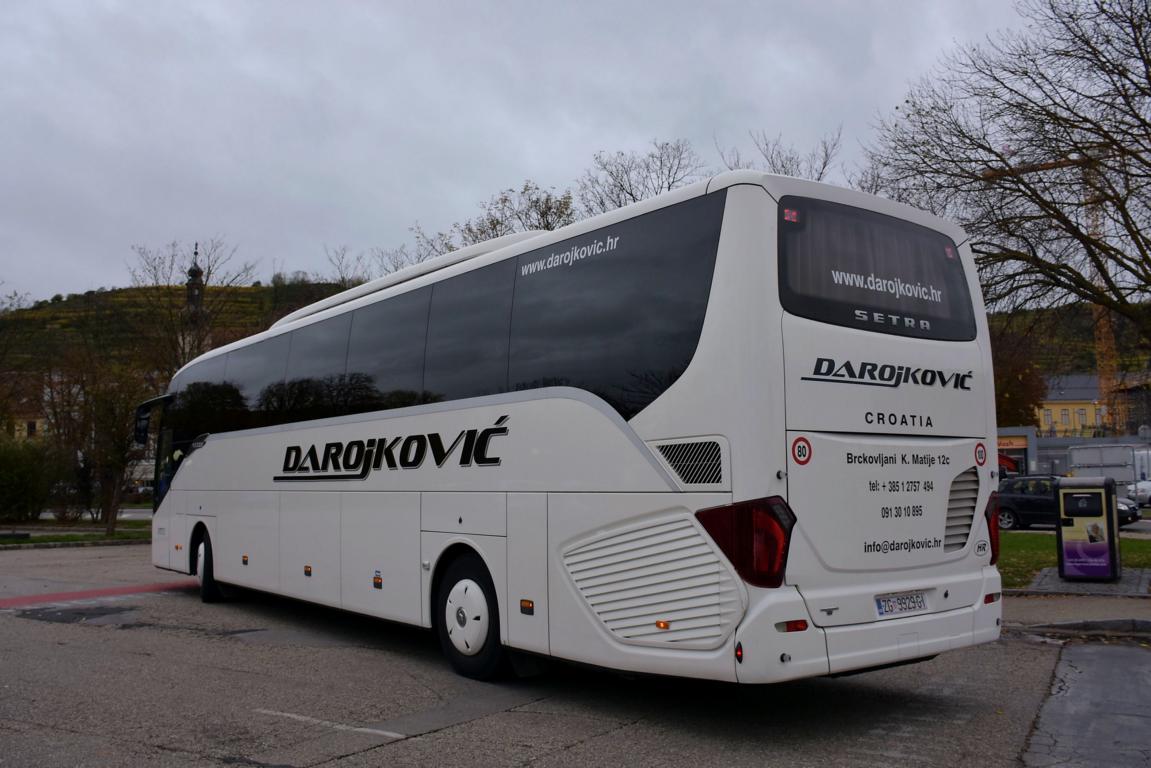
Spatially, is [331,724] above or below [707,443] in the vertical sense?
below

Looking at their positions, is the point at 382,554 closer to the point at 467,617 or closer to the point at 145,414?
the point at 467,617

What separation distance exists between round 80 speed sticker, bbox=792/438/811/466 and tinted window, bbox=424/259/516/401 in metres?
2.68

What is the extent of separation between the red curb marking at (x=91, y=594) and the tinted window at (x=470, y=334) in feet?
27.2

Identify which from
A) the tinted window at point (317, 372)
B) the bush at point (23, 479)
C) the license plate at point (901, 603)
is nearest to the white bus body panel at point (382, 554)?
the tinted window at point (317, 372)

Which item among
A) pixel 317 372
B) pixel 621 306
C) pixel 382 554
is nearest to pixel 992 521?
pixel 621 306

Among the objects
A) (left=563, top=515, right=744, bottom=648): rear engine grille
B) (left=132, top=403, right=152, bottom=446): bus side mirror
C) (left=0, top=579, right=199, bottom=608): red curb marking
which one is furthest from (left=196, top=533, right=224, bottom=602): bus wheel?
(left=563, top=515, right=744, bottom=648): rear engine grille

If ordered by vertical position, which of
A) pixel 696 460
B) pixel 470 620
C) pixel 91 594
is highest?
pixel 696 460

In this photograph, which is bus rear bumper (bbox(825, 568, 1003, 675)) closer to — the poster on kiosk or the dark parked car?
the poster on kiosk

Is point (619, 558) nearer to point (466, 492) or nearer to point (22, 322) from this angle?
point (466, 492)

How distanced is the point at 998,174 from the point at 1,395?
4341cm

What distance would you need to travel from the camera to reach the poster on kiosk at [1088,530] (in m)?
14.0

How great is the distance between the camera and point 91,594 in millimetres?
14750

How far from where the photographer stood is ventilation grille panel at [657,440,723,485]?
20.0ft

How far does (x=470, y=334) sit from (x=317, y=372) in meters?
3.22
